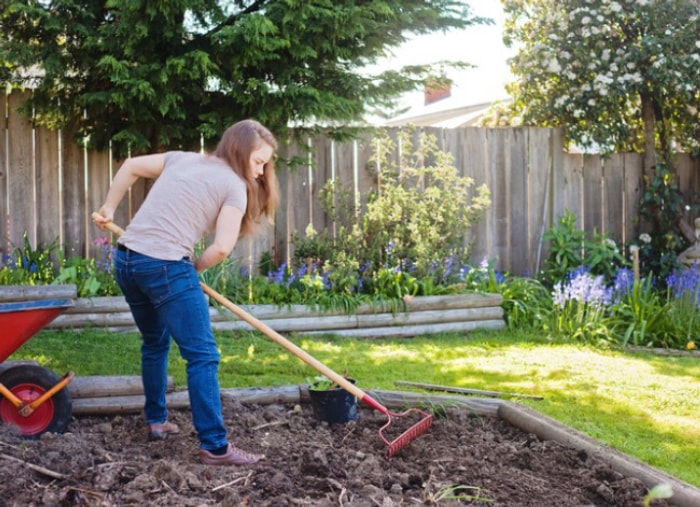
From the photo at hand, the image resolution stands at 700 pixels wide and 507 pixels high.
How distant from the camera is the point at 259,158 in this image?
10.9 ft

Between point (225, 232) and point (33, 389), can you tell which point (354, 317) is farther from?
point (225, 232)

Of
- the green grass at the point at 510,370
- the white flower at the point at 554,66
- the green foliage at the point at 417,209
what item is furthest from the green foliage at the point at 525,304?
the white flower at the point at 554,66

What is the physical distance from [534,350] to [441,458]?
300cm

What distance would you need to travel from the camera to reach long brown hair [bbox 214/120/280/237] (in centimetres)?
329

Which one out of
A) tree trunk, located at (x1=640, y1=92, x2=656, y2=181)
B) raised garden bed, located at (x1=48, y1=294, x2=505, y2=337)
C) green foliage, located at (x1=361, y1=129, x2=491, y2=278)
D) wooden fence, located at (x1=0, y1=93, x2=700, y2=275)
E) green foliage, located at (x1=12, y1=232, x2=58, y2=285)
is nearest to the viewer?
raised garden bed, located at (x1=48, y1=294, x2=505, y2=337)

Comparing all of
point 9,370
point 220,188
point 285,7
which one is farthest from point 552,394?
point 285,7

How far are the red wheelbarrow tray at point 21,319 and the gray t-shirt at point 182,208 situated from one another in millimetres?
466

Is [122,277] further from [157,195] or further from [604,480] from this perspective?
[604,480]

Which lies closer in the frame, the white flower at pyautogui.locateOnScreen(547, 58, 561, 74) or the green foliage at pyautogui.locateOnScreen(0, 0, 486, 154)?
the green foliage at pyautogui.locateOnScreen(0, 0, 486, 154)

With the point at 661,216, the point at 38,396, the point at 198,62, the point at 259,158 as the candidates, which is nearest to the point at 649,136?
the point at 661,216

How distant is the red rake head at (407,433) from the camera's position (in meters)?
3.31

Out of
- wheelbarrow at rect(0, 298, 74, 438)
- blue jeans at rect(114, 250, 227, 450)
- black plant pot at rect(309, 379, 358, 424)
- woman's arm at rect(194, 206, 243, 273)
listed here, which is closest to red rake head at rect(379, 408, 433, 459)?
black plant pot at rect(309, 379, 358, 424)

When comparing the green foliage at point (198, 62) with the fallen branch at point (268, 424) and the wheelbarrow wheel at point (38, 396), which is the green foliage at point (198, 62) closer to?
the wheelbarrow wheel at point (38, 396)

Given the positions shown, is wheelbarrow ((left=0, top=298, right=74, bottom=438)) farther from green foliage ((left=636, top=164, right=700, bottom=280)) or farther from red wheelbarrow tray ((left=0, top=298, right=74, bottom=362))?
green foliage ((left=636, top=164, right=700, bottom=280))
